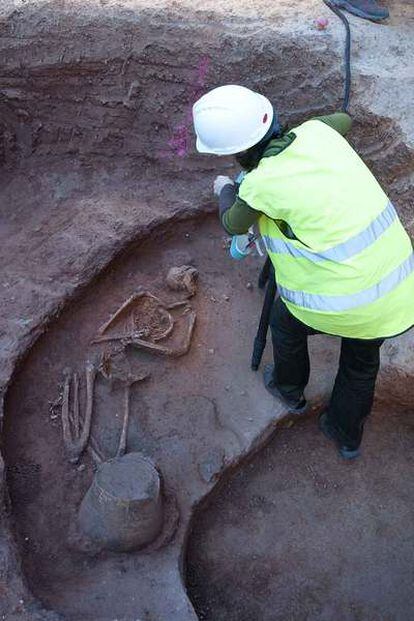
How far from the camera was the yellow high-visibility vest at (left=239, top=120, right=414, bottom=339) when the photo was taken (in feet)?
9.78

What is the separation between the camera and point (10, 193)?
5.22 metres

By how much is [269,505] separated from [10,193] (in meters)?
3.04

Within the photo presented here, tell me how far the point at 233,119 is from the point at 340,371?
4.93 ft

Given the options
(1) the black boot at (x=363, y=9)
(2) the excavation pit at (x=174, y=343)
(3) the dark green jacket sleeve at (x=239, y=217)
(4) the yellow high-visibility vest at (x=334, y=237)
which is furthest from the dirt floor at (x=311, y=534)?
(1) the black boot at (x=363, y=9)

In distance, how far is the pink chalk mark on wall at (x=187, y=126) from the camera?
4.76 meters

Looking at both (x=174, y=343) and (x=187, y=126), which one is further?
(x=187, y=126)

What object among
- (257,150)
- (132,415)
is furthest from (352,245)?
(132,415)

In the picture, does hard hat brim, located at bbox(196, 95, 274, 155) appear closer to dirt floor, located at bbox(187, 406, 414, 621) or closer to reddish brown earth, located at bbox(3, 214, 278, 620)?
reddish brown earth, located at bbox(3, 214, 278, 620)

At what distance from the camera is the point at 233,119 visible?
10.4ft

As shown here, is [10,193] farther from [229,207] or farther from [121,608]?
[121,608]

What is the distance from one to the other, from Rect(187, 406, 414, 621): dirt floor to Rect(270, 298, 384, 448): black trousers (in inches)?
10.8

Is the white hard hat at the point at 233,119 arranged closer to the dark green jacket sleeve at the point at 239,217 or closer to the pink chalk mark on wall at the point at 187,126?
the dark green jacket sleeve at the point at 239,217

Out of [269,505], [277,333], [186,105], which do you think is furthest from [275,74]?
[269,505]

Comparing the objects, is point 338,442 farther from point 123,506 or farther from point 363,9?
point 363,9
